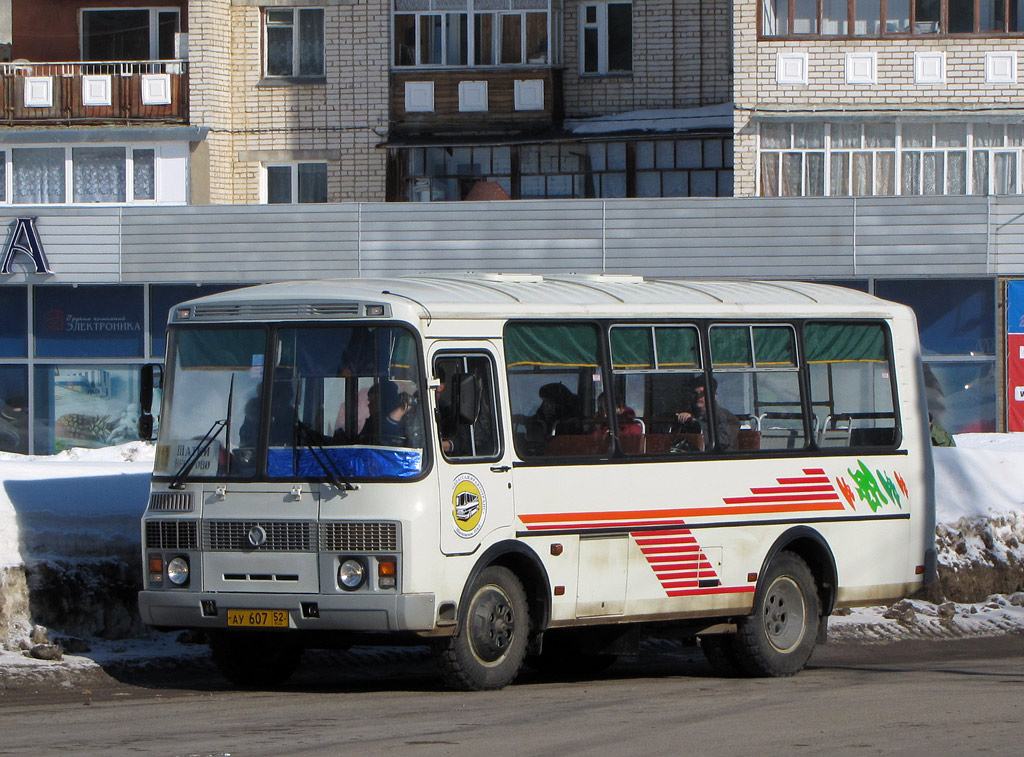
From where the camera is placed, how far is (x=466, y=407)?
10.5 m

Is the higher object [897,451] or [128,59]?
[128,59]

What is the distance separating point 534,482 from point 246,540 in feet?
5.94

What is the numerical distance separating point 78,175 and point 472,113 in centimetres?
724

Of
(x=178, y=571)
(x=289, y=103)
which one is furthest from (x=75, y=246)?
(x=178, y=571)

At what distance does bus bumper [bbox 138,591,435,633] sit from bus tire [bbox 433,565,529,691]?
378 millimetres

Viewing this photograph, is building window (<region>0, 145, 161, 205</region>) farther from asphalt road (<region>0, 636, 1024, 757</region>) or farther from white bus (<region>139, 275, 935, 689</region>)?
white bus (<region>139, 275, 935, 689</region>)

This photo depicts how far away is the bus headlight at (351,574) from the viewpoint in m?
10.2

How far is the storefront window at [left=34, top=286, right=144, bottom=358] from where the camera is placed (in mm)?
28438

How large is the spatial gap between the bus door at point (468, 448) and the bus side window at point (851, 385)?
295cm

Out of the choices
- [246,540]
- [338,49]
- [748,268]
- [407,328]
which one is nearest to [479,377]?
[407,328]

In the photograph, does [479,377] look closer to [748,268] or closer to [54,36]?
[748,268]

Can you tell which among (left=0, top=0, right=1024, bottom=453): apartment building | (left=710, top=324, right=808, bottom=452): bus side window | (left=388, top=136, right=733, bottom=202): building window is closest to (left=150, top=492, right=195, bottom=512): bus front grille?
(left=710, top=324, right=808, bottom=452): bus side window

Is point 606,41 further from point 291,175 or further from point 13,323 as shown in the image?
point 13,323

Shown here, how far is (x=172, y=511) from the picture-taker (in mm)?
10711
